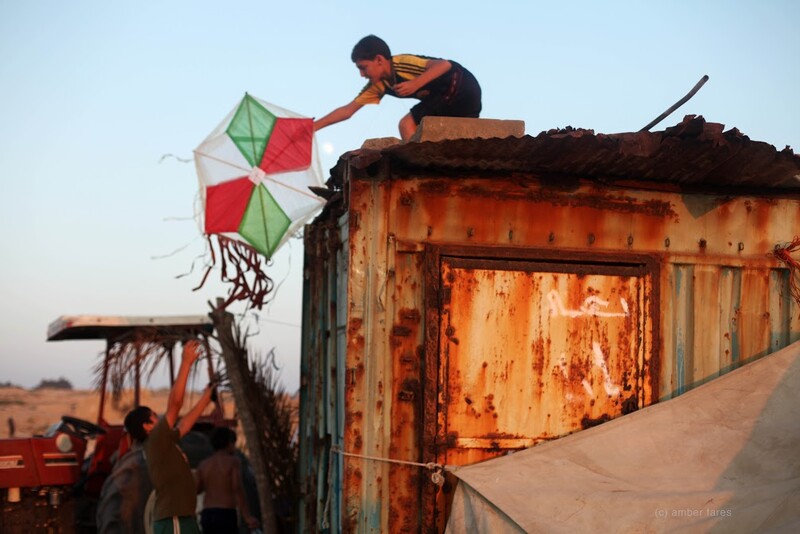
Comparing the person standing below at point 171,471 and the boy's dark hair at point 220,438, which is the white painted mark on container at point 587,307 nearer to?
the person standing below at point 171,471

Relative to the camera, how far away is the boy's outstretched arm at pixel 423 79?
23.3 ft

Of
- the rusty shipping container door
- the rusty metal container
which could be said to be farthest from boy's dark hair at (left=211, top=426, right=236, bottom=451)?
the rusty shipping container door

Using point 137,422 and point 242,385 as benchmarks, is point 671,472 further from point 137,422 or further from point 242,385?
point 242,385

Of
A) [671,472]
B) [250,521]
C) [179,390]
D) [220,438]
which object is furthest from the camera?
[220,438]

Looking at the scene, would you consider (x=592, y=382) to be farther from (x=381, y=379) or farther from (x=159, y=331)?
(x=159, y=331)

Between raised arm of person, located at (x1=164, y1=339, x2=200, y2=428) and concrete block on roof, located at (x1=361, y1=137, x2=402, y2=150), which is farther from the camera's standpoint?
raised arm of person, located at (x1=164, y1=339, x2=200, y2=428)

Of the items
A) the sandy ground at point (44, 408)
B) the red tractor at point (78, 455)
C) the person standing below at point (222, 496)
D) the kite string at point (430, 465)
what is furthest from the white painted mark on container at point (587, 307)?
the sandy ground at point (44, 408)

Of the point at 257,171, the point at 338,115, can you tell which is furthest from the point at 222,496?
the point at 338,115

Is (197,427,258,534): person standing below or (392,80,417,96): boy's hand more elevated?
(392,80,417,96): boy's hand

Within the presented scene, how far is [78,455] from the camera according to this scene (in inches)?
384

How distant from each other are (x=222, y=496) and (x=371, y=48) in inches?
169

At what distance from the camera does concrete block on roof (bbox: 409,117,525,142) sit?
240 inches

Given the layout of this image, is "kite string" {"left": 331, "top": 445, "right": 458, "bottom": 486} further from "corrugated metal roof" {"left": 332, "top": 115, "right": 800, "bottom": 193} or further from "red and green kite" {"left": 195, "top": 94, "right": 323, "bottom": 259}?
"red and green kite" {"left": 195, "top": 94, "right": 323, "bottom": 259}

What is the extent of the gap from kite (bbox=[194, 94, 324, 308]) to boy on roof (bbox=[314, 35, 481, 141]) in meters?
0.27
